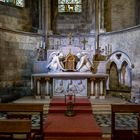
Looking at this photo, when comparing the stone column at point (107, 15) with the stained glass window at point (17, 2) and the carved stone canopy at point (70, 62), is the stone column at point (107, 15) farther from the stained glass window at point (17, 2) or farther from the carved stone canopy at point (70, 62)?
the stained glass window at point (17, 2)

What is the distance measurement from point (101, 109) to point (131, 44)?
4.17 meters

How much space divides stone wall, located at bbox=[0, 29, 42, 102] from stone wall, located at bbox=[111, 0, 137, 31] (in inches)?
161

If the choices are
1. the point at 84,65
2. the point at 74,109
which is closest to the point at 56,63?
the point at 84,65

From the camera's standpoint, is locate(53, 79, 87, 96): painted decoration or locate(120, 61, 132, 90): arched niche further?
locate(120, 61, 132, 90): arched niche

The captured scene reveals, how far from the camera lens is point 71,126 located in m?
7.32

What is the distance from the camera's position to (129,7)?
51.4 ft

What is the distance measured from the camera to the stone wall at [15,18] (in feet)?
47.9

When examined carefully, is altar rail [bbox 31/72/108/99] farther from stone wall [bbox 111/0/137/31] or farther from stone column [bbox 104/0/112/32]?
stone wall [bbox 111/0/137/31]

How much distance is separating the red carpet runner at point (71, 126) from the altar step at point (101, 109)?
0.45 metres

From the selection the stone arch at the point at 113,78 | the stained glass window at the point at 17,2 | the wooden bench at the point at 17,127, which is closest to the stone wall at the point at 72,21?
Answer: the stained glass window at the point at 17,2

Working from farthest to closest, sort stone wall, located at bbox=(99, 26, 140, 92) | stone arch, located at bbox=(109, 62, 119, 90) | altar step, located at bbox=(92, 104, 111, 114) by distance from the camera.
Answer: stone arch, located at bbox=(109, 62, 119, 90) < stone wall, located at bbox=(99, 26, 140, 92) < altar step, located at bbox=(92, 104, 111, 114)

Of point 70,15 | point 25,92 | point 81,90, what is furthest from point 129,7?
point 25,92

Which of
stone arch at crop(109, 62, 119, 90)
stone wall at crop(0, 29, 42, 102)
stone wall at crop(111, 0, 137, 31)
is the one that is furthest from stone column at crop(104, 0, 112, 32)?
stone wall at crop(0, 29, 42, 102)

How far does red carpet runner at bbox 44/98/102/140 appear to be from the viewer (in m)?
6.62
